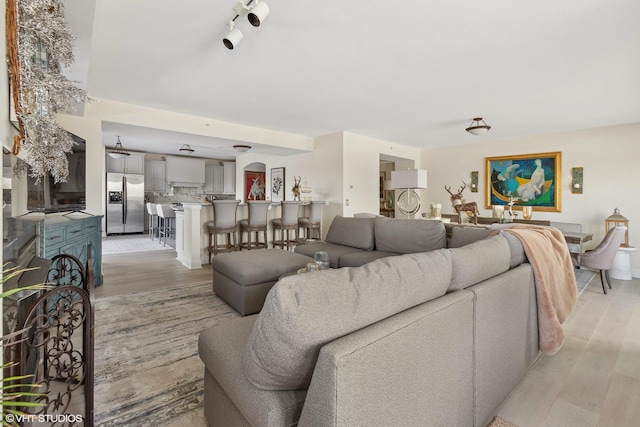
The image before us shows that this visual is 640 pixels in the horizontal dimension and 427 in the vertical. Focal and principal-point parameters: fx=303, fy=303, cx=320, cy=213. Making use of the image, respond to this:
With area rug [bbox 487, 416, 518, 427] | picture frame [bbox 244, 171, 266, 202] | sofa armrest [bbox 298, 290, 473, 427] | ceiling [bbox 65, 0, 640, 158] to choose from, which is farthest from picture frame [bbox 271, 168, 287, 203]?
sofa armrest [bbox 298, 290, 473, 427]

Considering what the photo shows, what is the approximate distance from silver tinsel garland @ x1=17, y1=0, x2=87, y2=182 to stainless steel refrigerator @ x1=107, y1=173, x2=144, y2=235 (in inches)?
295

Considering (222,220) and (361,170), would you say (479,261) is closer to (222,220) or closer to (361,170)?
(222,220)

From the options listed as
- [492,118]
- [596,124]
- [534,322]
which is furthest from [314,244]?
[596,124]

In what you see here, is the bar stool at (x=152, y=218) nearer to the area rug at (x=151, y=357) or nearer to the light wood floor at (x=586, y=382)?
the area rug at (x=151, y=357)

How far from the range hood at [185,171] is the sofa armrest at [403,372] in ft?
30.2

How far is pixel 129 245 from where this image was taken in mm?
6625

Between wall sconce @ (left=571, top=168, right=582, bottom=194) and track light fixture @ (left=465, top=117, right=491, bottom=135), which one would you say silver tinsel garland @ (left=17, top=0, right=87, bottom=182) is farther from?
wall sconce @ (left=571, top=168, right=582, bottom=194)

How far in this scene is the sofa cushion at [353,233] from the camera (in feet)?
12.0

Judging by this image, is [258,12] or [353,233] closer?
[258,12]

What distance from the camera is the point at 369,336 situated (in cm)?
89

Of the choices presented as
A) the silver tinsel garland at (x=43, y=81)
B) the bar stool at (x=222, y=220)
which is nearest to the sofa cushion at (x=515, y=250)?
the silver tinsel garland at (x=43, y=81)

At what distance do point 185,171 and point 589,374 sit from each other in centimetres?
951

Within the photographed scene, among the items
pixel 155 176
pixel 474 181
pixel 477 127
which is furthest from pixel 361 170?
pixel 155 176

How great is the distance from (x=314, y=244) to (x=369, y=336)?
3104mm
